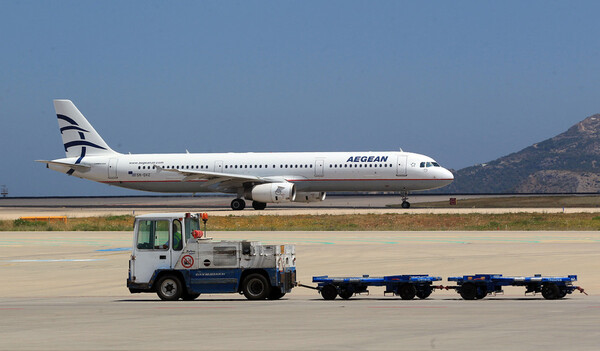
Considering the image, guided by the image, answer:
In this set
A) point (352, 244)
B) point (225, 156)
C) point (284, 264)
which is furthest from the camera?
point (225, 156)

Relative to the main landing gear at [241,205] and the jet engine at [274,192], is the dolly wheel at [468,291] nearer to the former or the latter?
the jet engine at [274,192]

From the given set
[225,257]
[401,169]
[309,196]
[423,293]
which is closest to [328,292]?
[423,293]

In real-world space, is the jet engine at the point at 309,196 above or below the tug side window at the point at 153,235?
above

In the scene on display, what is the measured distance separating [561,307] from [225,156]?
56.0 metres

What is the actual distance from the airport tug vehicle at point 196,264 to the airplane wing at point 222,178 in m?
46.9

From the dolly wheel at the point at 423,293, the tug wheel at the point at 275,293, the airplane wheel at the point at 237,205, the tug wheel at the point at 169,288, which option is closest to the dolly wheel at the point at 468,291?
the dolly wheel at the point at 423,293

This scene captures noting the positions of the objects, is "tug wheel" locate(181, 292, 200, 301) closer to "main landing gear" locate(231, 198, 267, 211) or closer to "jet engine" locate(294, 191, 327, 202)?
"main landing gear" locate(231, 198, 267, 211)

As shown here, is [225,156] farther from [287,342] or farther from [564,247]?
[287,342]

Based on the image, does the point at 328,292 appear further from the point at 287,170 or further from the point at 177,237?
the point at 287,170

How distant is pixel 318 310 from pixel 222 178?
51467mm

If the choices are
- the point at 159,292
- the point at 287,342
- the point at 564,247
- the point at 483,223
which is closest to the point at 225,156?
the point at 483,223

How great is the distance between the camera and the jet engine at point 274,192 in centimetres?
6775

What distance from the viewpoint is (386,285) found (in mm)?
22062

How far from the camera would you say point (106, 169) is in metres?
76.1
